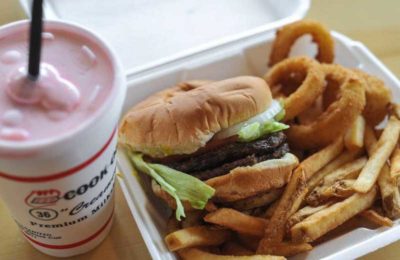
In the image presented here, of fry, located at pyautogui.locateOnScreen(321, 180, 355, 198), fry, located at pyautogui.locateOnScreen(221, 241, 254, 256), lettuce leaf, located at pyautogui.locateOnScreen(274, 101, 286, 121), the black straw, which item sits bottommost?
fry, located at pyautogui.locateOnScreen(221, 241, 254, 256)

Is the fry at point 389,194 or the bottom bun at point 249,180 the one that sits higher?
the bottom bun at point 249,180

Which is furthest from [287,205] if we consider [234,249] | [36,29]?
[36,29]

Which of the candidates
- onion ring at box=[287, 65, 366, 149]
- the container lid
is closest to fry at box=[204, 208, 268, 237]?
onion ring at box=[287, 65, 366, 149]

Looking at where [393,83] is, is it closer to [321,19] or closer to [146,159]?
[321,19]

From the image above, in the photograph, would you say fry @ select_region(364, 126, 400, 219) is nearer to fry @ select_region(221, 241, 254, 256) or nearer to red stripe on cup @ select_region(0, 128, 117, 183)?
fry @ select_region(221, 241, 254, 256)

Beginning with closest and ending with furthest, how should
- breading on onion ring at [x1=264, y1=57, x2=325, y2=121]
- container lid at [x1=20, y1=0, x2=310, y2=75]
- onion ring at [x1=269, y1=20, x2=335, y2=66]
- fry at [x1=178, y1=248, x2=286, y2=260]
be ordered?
fry at [x1=178, y1=248, x2=286, y2=260] < breading on onion ring at [x1=264, y1=57, x2=325, y2=121] < onion ring at [x1=269, y1=20, x2=335, y2=66] < container lid at [x1=20, y1=0, x2=310, y2=75]

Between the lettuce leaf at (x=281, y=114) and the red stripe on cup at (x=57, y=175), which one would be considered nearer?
the red stripe on cup at (x=57, y=175)

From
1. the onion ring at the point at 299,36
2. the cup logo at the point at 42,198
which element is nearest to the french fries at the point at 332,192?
the onion ring at the point at 299,36

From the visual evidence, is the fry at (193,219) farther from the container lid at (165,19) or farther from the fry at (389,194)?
the container lid at (165,19)
